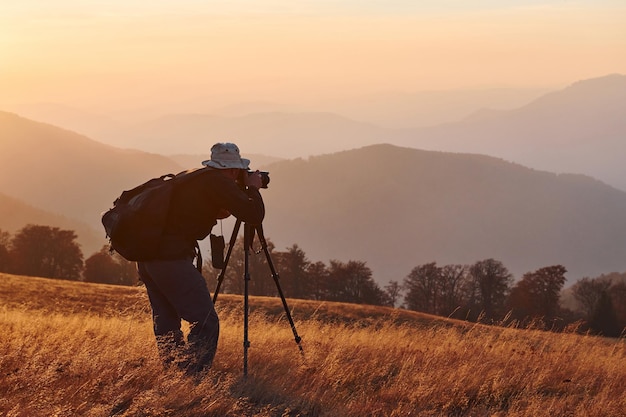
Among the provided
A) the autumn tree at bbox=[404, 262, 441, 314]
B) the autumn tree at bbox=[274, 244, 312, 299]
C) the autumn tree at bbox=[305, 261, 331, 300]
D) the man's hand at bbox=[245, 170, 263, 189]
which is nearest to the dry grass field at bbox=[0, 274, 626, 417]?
the man's hand at bbox=[245, 170, 263, 189]

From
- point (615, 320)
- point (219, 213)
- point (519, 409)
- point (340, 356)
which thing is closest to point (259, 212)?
point (219, 213)

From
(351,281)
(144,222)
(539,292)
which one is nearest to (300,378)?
(144,222)

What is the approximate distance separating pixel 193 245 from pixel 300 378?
169cm

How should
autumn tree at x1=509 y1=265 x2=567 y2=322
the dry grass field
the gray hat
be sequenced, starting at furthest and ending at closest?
autumn tree at x1=509 y1=265 x2=567 y2=322
the gray hat
the dry grass field

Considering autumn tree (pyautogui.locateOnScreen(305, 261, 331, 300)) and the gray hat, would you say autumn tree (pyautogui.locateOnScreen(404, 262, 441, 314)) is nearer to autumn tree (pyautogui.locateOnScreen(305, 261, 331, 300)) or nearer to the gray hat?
autumn tree (pyautogui.locateOnScreen(305, 261, 331, 300))

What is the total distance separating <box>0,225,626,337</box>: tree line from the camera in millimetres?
62688

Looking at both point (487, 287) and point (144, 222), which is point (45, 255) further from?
point (144, 222)

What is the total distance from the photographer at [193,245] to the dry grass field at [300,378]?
304 millimetres

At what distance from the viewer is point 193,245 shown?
715 centimetres

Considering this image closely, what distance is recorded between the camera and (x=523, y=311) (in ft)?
223

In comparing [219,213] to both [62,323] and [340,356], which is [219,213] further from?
[62,323]

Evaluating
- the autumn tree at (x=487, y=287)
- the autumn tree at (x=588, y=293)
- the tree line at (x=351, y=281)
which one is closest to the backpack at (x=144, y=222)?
the tree line at (x=351, y=281)

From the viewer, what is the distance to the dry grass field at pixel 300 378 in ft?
19.5

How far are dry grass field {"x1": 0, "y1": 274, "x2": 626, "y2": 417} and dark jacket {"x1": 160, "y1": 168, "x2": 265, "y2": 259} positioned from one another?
3.64 ft
